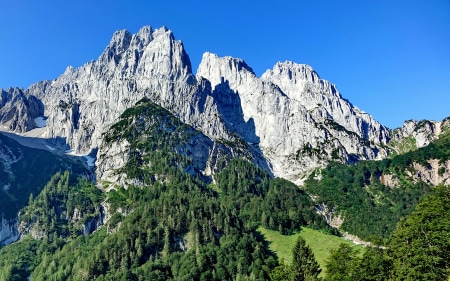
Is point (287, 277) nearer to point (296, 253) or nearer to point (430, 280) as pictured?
point (296, 253)

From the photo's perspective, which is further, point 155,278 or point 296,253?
point 155,278

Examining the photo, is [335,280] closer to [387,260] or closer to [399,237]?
[387,260]

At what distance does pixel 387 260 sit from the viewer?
9931 cm

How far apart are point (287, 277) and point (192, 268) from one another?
75.9 metres

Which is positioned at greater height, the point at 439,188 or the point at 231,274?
the point at 439,188

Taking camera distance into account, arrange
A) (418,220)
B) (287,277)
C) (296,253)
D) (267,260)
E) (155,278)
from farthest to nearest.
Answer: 1. (267,260)
2. (155,278)
3. (296,253)
4. (287,277)
5. (418,220)

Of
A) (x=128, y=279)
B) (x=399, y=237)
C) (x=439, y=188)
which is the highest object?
(x=439, y=188)

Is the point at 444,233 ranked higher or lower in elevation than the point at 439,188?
lower

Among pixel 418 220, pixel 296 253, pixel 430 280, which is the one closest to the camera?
pixel 430 280

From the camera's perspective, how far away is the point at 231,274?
19038 cm

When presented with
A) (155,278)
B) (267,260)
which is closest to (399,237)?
(267,260)

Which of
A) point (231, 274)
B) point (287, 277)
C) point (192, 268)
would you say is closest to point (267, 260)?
point (231, 274)

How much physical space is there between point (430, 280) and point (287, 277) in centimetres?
4617

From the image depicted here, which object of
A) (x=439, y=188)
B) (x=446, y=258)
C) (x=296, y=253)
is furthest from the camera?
(x=296, y=253)
